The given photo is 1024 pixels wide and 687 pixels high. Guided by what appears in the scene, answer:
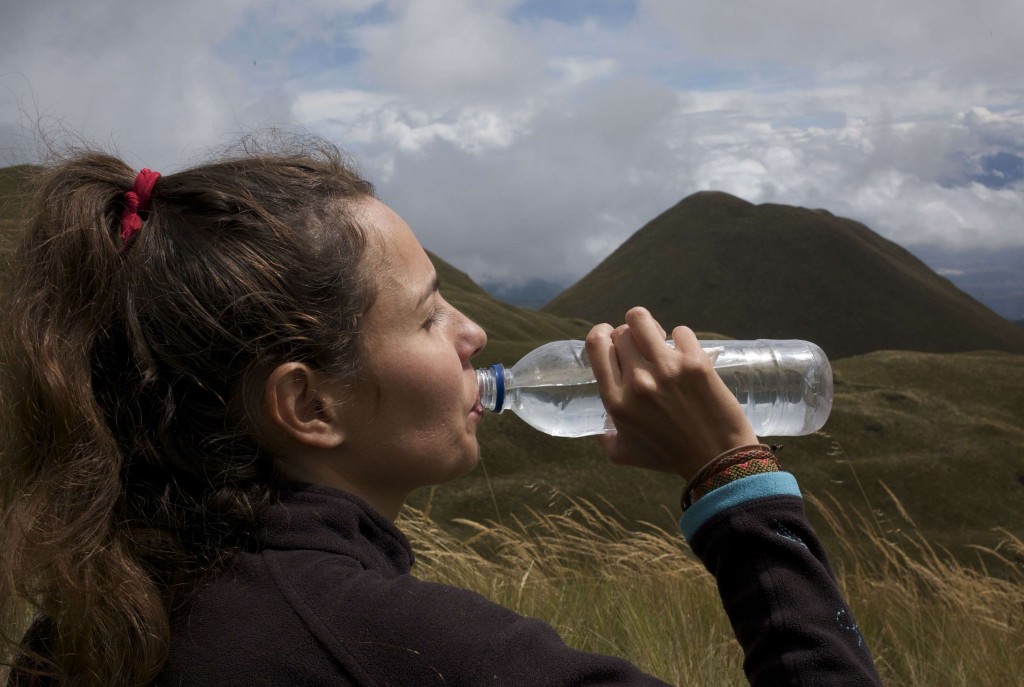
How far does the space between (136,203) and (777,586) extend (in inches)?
67.7

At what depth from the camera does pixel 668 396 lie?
2369mm

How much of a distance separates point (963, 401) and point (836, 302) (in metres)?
77.3

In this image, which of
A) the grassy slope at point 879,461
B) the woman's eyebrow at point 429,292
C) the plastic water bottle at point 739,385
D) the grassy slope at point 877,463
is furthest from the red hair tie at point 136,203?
the grassy slope at point 877,463

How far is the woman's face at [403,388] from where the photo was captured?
8.07 feet

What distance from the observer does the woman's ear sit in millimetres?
2350

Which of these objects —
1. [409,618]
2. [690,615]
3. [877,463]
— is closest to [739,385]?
[690,615]

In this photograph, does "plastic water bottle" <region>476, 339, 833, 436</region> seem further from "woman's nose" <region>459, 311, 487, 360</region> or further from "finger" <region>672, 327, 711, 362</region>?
"finger" <region>672, 327, 711, 362</region>

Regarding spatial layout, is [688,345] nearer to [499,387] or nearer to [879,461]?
[499,387]

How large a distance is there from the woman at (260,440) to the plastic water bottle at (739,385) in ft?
4.76

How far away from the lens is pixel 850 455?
50.8m

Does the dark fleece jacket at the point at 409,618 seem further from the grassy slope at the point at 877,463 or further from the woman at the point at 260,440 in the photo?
the grassy slope at the point at 877,463

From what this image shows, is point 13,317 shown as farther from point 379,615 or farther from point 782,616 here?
point 782,616

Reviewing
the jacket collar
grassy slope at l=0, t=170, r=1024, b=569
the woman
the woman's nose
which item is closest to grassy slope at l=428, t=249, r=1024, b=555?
grassy slope at l=0, t=170, r=1024, b=569

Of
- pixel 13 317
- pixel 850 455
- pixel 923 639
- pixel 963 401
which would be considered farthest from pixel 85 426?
pixel 963 401
